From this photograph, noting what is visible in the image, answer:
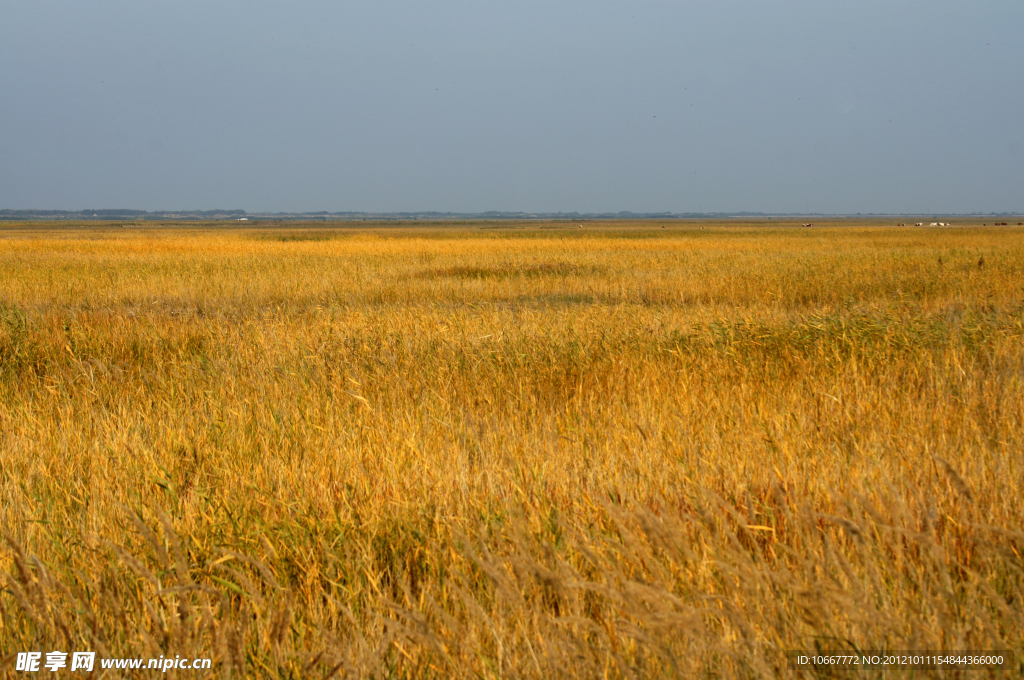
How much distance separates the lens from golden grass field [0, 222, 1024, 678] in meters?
1.94

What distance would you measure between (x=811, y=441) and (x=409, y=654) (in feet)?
8.78

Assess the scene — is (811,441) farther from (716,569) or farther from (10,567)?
(10,567)

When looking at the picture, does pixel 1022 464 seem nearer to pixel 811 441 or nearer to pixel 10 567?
pixel 811 441

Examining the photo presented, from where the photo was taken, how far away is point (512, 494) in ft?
9.88

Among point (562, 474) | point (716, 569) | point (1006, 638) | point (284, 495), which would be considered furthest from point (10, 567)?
point (1006, 638)

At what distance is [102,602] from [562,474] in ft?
6.28

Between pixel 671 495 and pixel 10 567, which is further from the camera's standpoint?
pixel 671 495

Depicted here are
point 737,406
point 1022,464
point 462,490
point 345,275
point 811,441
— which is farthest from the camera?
point 345,275

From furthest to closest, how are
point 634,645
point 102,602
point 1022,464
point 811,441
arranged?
point 811,441 → point 1022,464 → point 102,602 → point 634,645

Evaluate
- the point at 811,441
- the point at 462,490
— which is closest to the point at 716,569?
the point at 462,490

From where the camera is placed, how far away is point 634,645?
203 cm

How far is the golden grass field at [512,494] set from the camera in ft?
6.38

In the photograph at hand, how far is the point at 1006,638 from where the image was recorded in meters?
1.90

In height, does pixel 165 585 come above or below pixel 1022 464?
below
